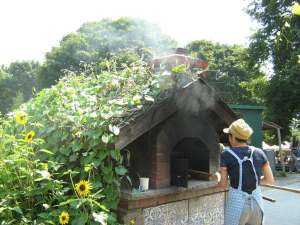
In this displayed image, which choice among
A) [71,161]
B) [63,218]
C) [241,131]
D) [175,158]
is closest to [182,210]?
[175,158]

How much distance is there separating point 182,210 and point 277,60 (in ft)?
57.6

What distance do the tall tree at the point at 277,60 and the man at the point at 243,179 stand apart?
15.4 meters

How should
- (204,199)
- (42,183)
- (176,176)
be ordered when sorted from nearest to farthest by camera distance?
(42,183) < (176,176) < (204,199)

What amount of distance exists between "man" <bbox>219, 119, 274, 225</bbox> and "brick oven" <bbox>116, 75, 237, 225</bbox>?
2.20 feet

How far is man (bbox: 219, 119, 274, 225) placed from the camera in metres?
3.97

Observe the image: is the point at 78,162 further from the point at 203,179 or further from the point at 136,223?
the point at 203,179

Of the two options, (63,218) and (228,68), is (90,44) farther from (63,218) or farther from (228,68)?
(63,218)

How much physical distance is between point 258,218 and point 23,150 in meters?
2.56

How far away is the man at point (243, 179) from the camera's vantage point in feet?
13.0

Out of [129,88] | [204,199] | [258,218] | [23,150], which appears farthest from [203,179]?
[23,150]

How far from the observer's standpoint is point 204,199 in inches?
203

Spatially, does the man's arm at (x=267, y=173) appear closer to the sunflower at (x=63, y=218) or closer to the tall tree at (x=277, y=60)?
the sunflower at (x=63, y=218)

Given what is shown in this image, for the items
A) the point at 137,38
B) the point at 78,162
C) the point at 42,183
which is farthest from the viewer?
the point at 137,38

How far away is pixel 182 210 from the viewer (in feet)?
15.8
